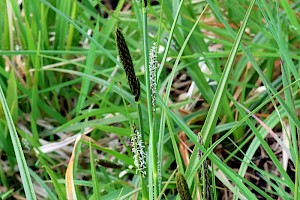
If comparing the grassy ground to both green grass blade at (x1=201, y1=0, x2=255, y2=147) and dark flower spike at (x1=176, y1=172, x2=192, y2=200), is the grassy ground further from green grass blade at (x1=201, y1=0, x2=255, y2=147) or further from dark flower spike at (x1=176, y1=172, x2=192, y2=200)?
dark flower spike at (x1=176, y1=172, x2=192, y2=200)

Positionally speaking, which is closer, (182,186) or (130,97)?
(182,186)

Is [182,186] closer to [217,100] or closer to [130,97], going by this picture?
[217,100]

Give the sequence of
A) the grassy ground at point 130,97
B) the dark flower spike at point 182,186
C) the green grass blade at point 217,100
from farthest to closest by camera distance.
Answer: the grassy ground at point 130,97, the green grass blade at point 217,100, the dark flower spike at point 182,186

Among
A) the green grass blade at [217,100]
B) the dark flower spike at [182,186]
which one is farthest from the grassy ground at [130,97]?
the dark flower spike at [182,186]

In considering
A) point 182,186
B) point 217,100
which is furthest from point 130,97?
point 182,186

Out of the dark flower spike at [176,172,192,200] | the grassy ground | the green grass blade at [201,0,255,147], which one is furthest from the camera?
the grassy ground

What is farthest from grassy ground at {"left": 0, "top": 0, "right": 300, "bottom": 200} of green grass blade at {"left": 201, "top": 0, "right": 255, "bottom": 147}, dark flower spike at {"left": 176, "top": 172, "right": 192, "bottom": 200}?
dark flower spike at {"left": 176, "top": 172, "right": 192, "bottom": 200}

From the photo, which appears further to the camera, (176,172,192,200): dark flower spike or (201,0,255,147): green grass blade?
(201,0,255,147): green grass blade

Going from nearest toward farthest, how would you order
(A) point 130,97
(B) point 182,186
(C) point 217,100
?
(B) point 182,186 → (C) point 217,100 → (A) point 130,97

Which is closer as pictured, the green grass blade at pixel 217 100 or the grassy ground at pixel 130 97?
the green grass blade at pixel 217 100

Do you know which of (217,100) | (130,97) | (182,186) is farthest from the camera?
(130,97)

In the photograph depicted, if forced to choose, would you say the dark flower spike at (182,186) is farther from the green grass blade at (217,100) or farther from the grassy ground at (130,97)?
the grassy ground at (130,97)

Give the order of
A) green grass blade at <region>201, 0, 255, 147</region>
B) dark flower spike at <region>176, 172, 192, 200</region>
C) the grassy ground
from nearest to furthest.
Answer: dark flower spike at <region>176, 172, 192, 200</region>, green grass blade at <region>201, 0, 255, 147</region>, the grassy ground
